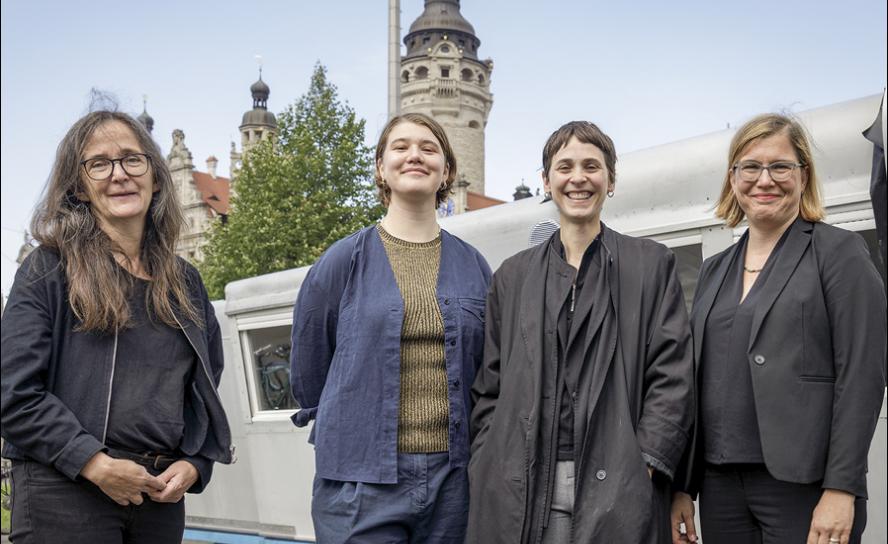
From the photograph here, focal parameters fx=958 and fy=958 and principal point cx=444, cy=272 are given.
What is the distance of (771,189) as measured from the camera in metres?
3.11

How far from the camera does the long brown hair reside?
2896mm

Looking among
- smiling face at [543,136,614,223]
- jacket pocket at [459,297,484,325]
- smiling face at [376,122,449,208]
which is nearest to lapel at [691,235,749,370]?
smiling face at [543,136,614,223]

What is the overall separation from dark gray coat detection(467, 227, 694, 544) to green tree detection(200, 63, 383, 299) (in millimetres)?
20779

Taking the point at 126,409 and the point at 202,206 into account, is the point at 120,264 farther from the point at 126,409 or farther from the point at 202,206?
the point at 202,206

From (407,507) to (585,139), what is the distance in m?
1.31

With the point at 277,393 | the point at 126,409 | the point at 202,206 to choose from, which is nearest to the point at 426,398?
the point at 126,409

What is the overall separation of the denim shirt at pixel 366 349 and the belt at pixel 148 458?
49cm

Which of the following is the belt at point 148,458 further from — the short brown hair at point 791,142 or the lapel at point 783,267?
the short brown hair at point 791,142

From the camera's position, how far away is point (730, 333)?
301 cm

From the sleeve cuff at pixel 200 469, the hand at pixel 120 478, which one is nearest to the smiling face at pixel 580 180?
the sleeve cuff at pixel 200 469

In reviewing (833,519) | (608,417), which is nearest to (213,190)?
(608,417)

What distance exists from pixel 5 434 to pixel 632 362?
1.82 meters

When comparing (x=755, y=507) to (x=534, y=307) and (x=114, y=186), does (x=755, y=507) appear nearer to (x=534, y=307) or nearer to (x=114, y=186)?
(x=534, y=307)

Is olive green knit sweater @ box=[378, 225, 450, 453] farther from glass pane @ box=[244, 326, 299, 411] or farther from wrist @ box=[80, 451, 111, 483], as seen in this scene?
glass pane @ box=[244, 326, 299, 411]
